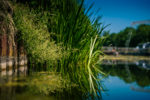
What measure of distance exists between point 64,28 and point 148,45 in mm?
26524

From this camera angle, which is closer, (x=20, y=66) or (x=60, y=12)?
(x=20, y=66)

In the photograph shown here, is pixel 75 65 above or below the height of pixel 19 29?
below

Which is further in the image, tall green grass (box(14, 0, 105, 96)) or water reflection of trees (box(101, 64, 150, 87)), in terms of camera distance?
tall green grass (box(14, 0, 105, 96))

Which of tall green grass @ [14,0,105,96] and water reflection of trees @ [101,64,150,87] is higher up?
tall green grass @ [14,0,105,96]

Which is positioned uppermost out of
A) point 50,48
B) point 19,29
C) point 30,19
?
point 30,19

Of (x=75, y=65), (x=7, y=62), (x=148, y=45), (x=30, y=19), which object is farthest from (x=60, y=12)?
(x=148, y=45)

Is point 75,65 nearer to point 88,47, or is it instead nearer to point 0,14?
point 88,47

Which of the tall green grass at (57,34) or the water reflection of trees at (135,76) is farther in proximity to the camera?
the tall green grass at (57,34)

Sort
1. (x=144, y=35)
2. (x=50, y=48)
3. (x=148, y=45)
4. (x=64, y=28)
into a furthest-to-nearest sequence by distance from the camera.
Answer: (x=144, y=35), (x=148, y=45), (x=64, y=28), (x=50, y=48)

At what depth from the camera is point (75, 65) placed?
134 inches

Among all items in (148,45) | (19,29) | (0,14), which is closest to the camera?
(0,14)

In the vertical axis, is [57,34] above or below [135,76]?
above

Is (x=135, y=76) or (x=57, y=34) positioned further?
(x=57, y=34)

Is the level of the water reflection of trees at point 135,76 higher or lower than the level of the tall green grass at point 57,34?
lower
